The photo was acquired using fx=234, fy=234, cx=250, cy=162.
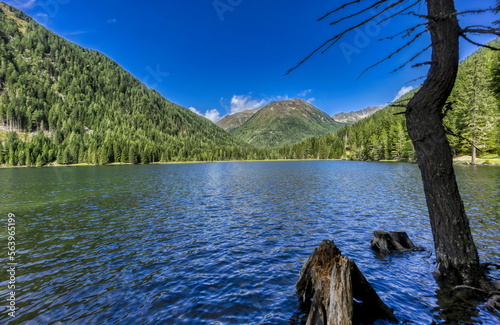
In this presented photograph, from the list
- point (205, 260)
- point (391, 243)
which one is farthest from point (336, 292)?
point (391, 243)

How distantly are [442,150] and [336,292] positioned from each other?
220 inches

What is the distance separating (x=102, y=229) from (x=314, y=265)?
65.9ft

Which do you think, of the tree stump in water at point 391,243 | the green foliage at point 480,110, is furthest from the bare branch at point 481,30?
the green foliage at point 480,110

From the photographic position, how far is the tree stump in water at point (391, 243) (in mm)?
14484

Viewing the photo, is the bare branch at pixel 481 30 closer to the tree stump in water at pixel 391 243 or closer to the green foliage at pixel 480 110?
the tree stump in water at pixel 391 243

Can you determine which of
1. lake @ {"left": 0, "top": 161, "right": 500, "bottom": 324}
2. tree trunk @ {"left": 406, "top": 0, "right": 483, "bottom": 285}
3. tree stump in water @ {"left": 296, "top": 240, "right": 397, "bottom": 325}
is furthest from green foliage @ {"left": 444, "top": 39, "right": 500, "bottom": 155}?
tree stump in water @ {"left": 296, "top": 240, "right": 397, "bottom": 325}

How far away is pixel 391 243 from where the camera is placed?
48.7 feet

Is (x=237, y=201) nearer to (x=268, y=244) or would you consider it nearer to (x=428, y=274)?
(x=268, y=244)

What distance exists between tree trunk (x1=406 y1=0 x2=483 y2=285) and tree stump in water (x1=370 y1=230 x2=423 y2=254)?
6559 mm

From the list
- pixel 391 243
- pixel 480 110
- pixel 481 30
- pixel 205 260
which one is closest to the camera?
pixel 481 30

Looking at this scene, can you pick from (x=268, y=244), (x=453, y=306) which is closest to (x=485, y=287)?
(x=453, y=306)

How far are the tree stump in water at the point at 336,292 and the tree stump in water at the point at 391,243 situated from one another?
6.99 meters

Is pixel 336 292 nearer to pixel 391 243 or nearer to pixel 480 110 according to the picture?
pixel 391 243

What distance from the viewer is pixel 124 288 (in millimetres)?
11023
